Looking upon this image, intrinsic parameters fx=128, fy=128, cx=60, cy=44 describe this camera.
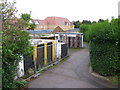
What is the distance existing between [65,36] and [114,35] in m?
13.8

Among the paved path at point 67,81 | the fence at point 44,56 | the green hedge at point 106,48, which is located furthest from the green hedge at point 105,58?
the fence at point 44,56

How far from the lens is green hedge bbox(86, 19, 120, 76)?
689cm

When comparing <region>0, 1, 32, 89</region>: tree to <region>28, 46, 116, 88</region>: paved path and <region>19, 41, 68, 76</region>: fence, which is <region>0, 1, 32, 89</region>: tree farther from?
<region>19, 41, 68, 76</region>: fence

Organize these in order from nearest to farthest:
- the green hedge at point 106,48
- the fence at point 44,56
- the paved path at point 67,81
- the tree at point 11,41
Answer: the tree at point 11,41, the paved path at point 67,81, the green hedge at point 106,48, the fence at point 44,56

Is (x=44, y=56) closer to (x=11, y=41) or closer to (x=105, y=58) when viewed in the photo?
(x=105, y=58)

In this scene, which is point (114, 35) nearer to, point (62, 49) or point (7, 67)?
point (7, 67)

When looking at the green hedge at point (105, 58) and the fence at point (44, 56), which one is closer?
the green hedge at point (105, 58)

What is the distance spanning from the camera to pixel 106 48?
23.7 ft

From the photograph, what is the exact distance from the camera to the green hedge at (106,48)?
689cm

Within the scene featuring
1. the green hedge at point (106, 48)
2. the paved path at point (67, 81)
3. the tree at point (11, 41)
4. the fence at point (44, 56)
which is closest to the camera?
the tree at point (11, 41)

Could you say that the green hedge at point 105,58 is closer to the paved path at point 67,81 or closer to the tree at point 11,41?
the paved path at point 67,81

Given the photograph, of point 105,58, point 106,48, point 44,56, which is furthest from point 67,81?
point 44,56

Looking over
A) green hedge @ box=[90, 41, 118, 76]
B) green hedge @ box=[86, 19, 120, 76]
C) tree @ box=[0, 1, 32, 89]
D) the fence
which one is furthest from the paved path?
tree @ box=[0, 1, 32, 89]

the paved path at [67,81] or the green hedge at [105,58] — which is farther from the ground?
the green hedge at [105,58]
